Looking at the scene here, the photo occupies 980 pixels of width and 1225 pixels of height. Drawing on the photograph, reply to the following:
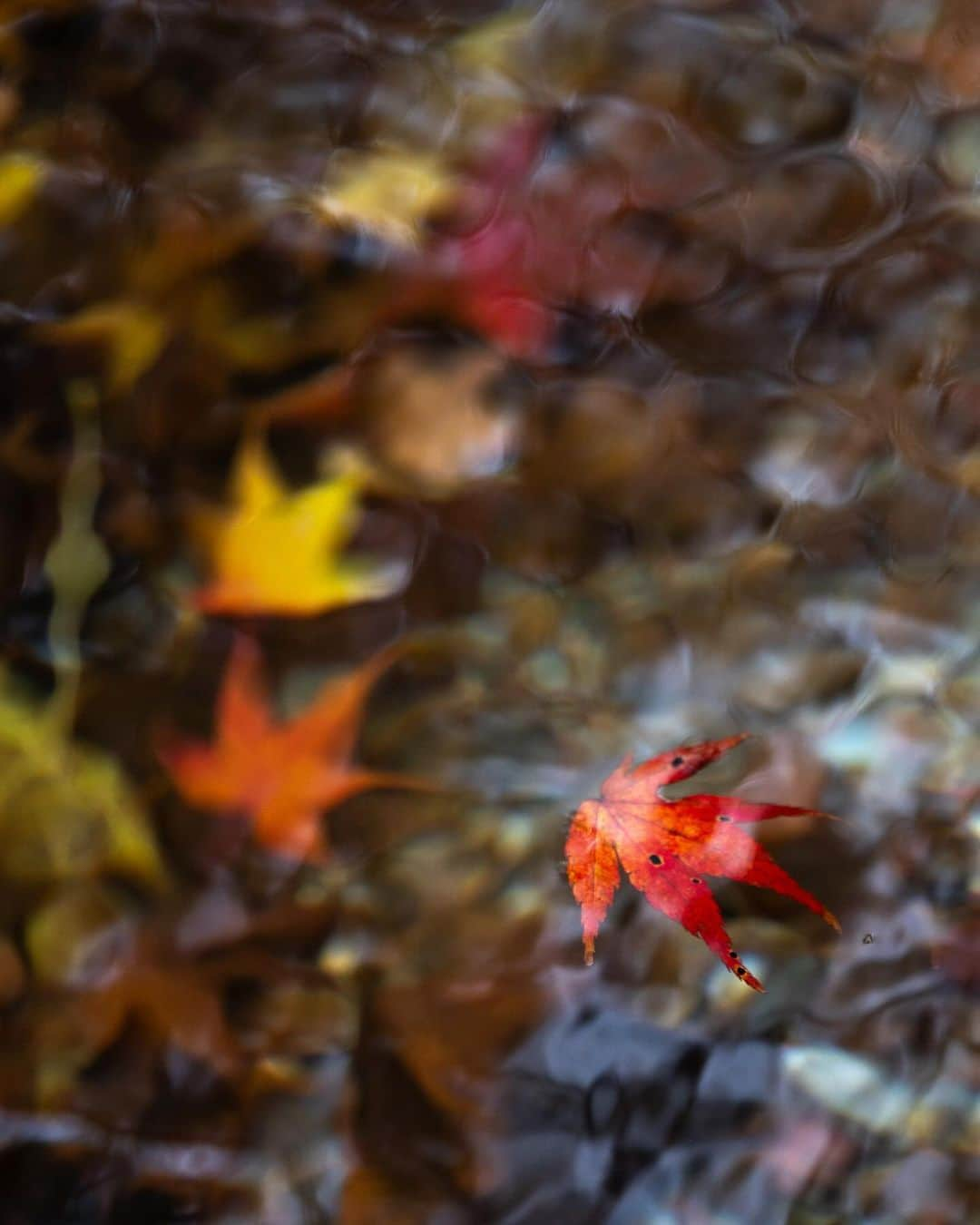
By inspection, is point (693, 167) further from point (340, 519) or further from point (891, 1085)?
point (891, 1085)

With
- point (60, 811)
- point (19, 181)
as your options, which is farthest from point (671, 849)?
point (19, 181)

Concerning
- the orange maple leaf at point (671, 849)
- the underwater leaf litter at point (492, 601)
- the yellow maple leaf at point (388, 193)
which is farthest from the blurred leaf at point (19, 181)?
the orange maple leaf at point (671, 849)

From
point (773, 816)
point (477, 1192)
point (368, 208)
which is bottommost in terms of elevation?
point (477, 1192)

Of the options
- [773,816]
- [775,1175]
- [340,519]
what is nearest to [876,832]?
[773,816]

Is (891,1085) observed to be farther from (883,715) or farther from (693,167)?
(693,167)

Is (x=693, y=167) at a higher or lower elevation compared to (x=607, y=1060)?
higher

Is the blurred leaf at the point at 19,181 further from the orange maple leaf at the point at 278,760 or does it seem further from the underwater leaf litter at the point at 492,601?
the orange maple leaf at the point at 278,760

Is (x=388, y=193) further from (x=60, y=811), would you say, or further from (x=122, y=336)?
(x=60, y=811)

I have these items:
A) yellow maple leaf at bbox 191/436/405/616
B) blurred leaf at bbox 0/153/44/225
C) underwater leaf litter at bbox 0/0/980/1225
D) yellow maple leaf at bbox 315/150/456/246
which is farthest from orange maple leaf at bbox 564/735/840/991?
blurred leaf at bbox 0/153/44/225
